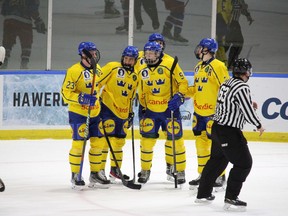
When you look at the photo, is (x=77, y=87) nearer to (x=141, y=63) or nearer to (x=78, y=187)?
(x=78, y=187)

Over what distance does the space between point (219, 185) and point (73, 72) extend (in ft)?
5.40

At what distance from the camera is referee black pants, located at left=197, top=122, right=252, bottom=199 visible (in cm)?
639

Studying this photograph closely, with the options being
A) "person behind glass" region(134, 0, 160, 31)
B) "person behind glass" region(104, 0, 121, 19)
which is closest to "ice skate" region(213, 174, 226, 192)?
"person behind glass" region(134, 0, 160, 31)

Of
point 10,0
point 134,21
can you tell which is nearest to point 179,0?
point 134,21

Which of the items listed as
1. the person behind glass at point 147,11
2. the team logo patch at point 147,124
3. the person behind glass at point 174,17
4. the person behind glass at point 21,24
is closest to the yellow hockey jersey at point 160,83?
the team logo patch at point 147,124

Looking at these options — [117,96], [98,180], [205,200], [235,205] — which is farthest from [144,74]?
[235,205]

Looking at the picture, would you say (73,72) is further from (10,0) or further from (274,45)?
(274,45)

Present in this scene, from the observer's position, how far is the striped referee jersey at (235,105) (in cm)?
639

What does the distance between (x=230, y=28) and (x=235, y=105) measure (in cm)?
586

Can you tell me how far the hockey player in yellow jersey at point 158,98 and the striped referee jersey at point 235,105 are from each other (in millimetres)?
1219

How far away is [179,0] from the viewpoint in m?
12.2

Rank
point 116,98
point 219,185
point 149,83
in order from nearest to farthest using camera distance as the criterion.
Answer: point 219,185
point 149,83
point 116,98

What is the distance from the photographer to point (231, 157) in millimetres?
6426

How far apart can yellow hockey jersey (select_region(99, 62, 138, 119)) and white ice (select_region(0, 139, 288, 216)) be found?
2.39ft
